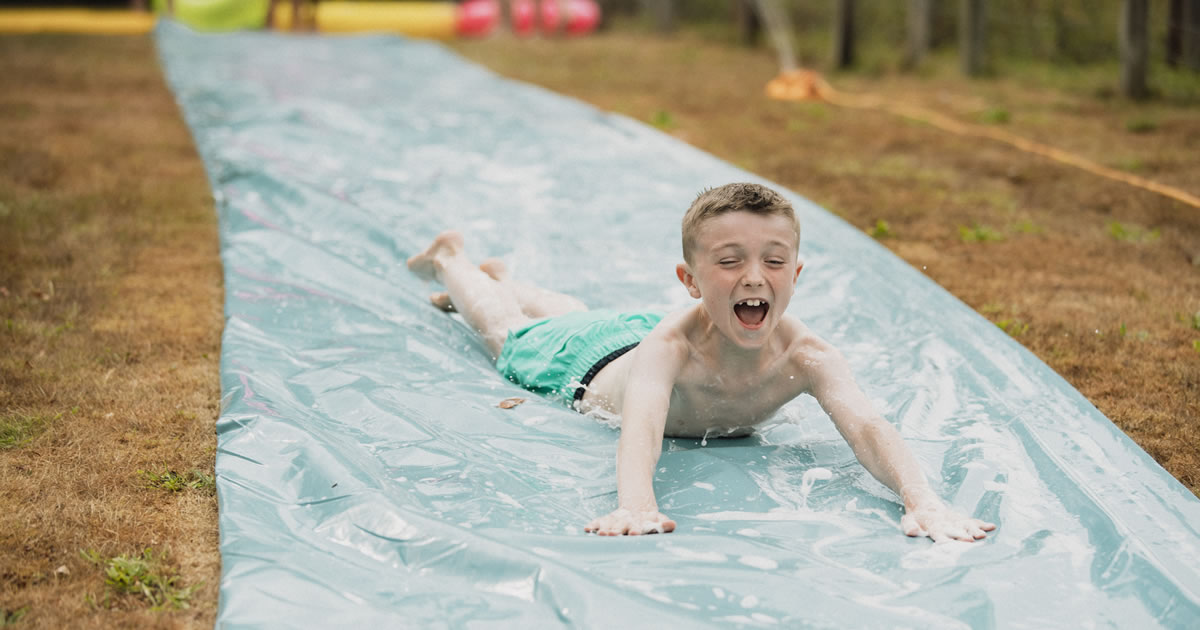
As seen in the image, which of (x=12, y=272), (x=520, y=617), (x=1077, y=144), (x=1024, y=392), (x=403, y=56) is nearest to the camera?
(x=520, y=617)

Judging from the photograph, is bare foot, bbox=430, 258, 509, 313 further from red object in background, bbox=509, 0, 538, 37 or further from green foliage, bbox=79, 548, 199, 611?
red object in background, bbox=509, 0, 538, 37

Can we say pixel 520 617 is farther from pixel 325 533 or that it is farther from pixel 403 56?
pixel 403 56

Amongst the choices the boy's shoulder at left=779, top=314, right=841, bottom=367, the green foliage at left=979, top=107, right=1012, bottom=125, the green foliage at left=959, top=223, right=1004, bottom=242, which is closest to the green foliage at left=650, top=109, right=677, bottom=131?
the green foliage at left=979, top=107, right=1012, bottom=125

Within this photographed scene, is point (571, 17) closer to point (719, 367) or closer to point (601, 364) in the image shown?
point (601, 364)

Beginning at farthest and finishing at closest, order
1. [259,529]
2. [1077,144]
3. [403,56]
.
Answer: [403,56] → [1077,144] → [259,529]

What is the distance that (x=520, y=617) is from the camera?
6.82ft

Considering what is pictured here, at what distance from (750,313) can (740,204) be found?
264 millimetres

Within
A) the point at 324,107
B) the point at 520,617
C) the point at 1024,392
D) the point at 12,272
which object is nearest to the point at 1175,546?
the point at 1024,392

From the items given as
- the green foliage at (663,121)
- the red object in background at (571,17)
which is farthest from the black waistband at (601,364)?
the red object in background at (571,17)

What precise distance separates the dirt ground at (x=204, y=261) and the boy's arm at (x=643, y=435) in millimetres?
866

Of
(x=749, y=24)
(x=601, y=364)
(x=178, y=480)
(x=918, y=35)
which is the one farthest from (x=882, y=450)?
(x=749, y=24)

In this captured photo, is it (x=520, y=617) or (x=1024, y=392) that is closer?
(x=520, y=617)

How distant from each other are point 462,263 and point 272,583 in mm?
2015

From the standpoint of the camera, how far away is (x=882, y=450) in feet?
8.44
